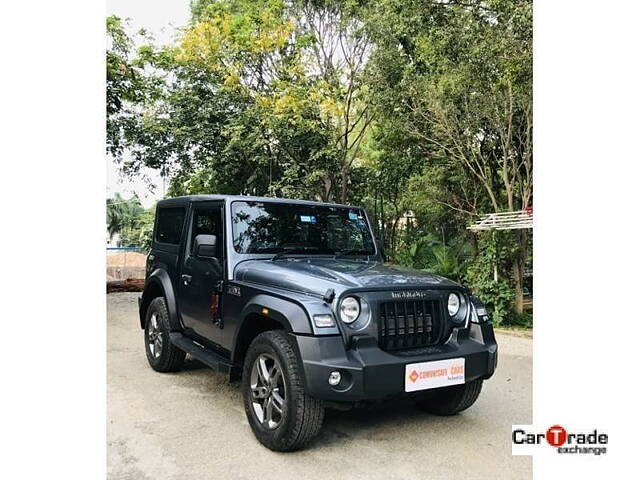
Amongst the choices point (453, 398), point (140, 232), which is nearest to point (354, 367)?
point (453, 398)

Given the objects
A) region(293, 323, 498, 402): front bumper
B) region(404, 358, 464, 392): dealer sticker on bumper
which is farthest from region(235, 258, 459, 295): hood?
region(404, 358, 464, 392): dealer sticker on bumper

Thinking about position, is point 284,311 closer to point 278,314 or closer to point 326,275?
point 278,314

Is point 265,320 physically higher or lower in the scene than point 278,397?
higher

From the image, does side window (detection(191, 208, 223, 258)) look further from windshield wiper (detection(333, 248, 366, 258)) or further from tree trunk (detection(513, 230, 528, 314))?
tree trunk (detection(513, 230, 528, 314))

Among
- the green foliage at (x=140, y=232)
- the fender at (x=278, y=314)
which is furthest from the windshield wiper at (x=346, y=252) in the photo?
the green foliage at (x=140, y=232)

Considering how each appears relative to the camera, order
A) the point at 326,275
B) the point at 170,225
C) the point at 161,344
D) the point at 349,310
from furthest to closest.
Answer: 1. the point at 170,225
2. the point at 161,344
3. the point at 326,275
4. the point at 349,310

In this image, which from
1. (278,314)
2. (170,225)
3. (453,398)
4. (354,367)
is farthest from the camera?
(170,225)

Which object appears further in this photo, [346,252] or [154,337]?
[154,337]

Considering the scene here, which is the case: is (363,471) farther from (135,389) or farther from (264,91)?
(264,91)

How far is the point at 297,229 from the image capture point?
14.7 ft

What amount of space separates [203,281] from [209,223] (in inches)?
19.7

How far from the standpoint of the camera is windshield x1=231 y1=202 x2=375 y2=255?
4.32m

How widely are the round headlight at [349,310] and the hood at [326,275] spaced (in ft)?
0.27
